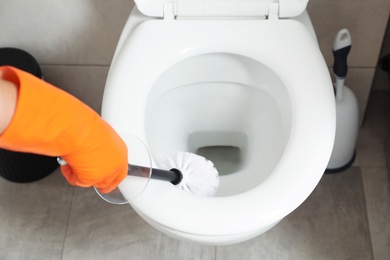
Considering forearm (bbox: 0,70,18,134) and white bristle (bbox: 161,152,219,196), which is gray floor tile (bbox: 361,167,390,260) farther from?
forearm (bbox: 0,70,18,134)

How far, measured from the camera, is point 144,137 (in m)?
0.80

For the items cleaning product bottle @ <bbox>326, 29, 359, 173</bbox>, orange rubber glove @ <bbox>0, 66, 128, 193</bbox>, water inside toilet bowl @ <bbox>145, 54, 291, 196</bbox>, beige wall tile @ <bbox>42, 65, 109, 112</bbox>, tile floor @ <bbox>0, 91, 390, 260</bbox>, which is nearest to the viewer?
orange rubber glove @ <bbox>0, 66, 128, 193</bbox>

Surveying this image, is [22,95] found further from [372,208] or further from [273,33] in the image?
[372,208]

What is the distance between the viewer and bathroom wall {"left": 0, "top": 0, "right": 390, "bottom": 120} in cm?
105

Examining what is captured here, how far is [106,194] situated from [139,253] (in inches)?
16.7

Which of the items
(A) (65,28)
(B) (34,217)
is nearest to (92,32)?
(A) (65,28)

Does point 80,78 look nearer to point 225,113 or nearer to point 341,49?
point 225,113

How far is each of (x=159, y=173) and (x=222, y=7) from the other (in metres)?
0.34

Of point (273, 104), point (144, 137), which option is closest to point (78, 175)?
point (144, 137)

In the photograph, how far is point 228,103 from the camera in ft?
3.33

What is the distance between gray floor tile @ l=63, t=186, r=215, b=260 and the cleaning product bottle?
0.36m

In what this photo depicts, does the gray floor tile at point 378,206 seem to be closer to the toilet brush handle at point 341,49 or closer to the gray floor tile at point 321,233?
the gray floor tile at point 321,233

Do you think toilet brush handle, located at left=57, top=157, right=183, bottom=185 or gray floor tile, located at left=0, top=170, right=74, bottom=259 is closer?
toilet brush handle, located at left=57, top=157, right=183, bottom=185

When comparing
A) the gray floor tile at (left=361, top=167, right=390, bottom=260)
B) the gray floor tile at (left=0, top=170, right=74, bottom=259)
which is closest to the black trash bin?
the gray floor tile at (left=0, top=170, right=74, bottom=259)
